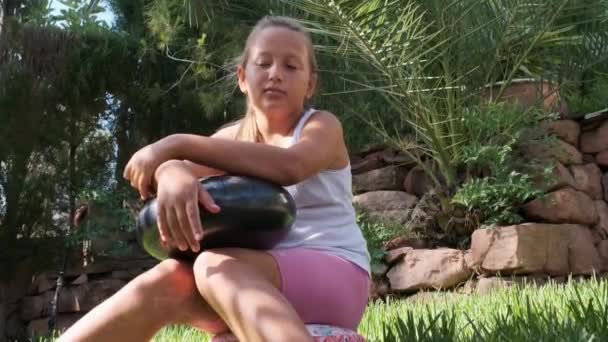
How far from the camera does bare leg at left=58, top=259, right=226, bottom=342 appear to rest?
4.33ft

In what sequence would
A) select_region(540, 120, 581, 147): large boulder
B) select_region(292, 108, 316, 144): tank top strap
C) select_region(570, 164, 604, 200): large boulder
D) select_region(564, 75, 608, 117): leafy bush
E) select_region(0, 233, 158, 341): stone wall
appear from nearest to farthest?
1. select_region(292, 108, 316, 144): tank top strap
2. select_region(570, 164, 604, 200): large boulder
3. select_region(540, 120, 581, 147): large boulder
4. select_region(564, 75, 608, 117): leafy bush
5. select_region(0, 233, 158, 341): stone wall

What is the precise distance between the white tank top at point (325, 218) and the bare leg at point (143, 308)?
0.71ft

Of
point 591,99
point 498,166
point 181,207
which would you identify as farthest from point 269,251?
point 591,99

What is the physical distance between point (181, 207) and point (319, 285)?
303 mm

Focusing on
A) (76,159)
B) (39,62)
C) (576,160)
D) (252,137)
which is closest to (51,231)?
(76,159)

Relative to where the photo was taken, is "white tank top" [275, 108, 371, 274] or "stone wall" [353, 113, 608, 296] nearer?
"white tank top" [275, 108, 371, 274]

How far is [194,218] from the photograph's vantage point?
1264 millimetres

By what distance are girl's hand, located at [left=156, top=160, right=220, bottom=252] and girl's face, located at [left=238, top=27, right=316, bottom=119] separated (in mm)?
338

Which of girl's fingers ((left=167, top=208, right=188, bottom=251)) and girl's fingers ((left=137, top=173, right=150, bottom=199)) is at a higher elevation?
girl's fingers ((left=137, top=173, right=150, bottom=199))

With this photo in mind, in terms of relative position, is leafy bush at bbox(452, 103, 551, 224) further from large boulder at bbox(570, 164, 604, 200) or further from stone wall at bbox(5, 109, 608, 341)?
large boulder at bbox(570, 164, 604, 200)

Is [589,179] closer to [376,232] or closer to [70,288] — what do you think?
[376,232]

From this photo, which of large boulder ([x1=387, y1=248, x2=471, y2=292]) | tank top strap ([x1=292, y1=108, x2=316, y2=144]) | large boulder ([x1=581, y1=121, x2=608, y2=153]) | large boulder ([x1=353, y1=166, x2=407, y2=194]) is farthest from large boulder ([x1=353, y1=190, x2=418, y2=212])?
tank top strap ([x1=292, y1=108, x2=316, y2=144])

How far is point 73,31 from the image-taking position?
6344 millimetres

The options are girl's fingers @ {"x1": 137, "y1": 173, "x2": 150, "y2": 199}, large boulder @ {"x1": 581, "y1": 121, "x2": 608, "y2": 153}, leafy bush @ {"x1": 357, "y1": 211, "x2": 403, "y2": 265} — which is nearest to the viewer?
girl's fingers @ {"x1": 137, "y1": 173, "x2": 150, "y2": 199}
